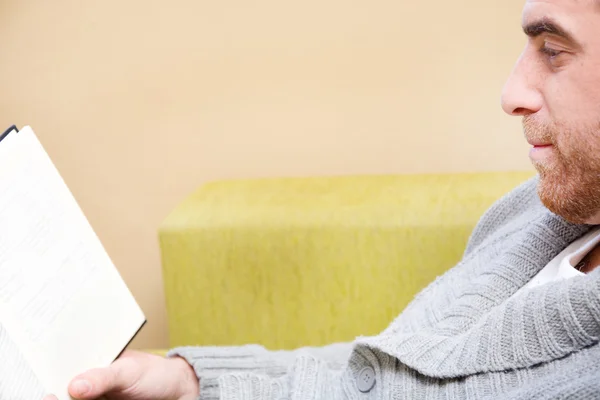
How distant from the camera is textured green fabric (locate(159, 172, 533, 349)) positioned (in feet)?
4.13

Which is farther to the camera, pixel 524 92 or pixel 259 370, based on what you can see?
pixel 259 370

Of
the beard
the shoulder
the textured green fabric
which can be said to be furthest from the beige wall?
the beard

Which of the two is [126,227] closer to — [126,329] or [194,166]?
[194,166]

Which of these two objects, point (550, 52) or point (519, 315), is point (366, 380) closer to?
point (519, 315)

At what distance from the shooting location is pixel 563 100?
29.4 inches

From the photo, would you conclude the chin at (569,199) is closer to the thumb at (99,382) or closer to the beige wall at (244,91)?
the thumb at (99,382)

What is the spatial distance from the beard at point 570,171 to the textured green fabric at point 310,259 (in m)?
0.46

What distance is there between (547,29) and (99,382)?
1.95ft

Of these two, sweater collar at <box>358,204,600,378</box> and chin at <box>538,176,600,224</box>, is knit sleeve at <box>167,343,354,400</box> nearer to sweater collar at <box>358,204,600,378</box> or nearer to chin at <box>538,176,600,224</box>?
sweater collar at <box>358,204,600,378</box>

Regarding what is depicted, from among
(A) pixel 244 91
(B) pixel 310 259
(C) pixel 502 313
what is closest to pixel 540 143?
(C) pixel 502 313

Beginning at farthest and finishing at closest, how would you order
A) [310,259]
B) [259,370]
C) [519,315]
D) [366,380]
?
[310,259], [259,370], [366,380], [519,315]

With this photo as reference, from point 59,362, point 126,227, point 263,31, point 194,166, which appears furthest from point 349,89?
point 59,362

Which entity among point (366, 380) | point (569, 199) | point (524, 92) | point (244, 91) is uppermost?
point (244, 91)

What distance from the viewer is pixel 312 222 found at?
50.7 inches
